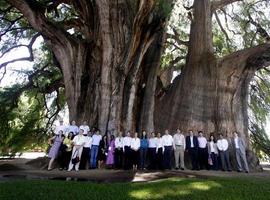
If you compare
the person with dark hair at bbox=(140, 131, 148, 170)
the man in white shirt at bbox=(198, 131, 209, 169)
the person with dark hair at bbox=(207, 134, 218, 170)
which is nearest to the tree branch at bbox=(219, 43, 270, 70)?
the person with dark hair at bbox=(207, 134, 218, 170)

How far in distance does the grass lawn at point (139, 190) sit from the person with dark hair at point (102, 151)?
3.81 metres

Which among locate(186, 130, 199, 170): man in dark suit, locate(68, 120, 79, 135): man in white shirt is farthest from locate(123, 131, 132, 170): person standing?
locate(186, 130, 199, 170): man in dark suit

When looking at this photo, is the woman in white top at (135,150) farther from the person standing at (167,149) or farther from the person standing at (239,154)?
the person standing at (239,154)

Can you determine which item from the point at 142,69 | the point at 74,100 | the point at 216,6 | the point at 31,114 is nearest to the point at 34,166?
the point at 74,100

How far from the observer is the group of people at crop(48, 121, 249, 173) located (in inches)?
462

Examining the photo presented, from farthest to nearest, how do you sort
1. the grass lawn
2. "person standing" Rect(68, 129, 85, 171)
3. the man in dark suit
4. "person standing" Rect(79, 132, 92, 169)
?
the man in dark suit
"person standing" Rect(79, 132, 92, 169)
"person standing" Rect(68, 129, 85, 171)
the grass lawn

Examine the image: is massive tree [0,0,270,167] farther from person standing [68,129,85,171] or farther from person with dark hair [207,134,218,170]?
person with dark hair [207,134,218,170]

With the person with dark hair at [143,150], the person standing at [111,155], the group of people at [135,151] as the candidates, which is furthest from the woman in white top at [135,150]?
the person standing at [111,155]

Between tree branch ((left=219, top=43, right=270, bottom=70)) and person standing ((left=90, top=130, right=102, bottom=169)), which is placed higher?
tree branch ((left=219, top=43, right=270, bottom=70))

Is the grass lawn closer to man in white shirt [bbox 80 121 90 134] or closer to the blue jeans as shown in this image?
the blue jeans

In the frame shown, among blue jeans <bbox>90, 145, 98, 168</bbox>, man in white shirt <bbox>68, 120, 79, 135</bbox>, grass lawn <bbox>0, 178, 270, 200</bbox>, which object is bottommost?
grass lawn <bbox>0, 178, 270, 200</bbox>

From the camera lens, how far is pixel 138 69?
14.6 metres

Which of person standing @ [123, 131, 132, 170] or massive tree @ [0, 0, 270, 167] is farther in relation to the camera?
massive tree @ [0, 0, 270, 167]

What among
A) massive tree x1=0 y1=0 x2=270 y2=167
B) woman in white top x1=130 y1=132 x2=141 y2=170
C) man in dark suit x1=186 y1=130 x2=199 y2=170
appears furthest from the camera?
massive tree x1=0 y1=0 x2=270 y2=167
